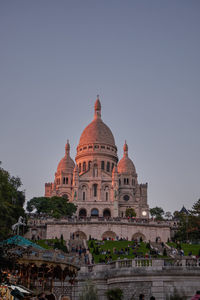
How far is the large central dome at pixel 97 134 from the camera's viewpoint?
416 ft

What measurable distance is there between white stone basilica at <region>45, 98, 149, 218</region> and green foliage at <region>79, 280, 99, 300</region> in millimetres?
74622

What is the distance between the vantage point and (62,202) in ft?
310

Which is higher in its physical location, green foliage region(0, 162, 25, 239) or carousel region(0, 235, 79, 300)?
green foliage region(0, 162, 25, 239)

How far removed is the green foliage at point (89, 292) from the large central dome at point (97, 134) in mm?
95123

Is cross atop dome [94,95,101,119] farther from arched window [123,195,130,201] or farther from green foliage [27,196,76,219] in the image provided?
green foliage [27,196,76,219]

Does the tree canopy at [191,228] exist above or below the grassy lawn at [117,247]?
above

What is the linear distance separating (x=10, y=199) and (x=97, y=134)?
68.0m

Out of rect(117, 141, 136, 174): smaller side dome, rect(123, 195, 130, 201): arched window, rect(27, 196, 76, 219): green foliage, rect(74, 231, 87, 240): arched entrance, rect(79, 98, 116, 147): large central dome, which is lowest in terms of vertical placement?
rect(74, 231, 87, 240): arched entrance

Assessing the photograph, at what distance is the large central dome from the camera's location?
127 m

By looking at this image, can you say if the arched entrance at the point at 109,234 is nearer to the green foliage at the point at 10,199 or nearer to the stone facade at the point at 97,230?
the stone facade at the point at 97,230

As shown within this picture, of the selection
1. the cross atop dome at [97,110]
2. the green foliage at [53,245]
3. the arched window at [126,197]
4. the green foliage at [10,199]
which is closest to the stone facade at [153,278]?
the green foliage at [10,199]

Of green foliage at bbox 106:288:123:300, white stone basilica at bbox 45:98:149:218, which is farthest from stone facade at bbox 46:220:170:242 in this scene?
green foliage at bbox 106:288:123:300

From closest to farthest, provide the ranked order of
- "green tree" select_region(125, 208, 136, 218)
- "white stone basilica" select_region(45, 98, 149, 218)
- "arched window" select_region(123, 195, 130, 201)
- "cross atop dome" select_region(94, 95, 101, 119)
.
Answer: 1. "green tree" select_region(125, 208, 136, 218)
2. "white stone basilica" select_region(45, 98, 149, 218)
3. "arched window" select_region(123, 195, 130, 201)
4. "cross atop dome" select_region(94, 95, 101, 119)

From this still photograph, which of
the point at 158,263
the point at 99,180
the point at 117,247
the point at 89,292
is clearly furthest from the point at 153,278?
the point at 99,180
